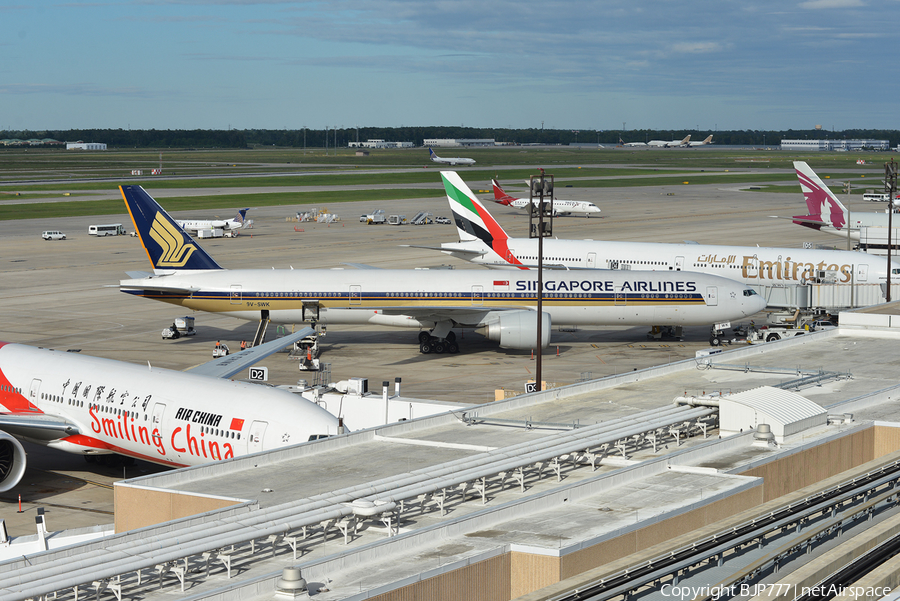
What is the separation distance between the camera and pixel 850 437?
102 ft

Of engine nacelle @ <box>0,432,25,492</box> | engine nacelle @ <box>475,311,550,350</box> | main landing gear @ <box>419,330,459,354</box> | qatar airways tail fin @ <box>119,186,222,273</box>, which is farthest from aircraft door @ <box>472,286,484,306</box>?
engine nacelle @ <box>0,432,25,492</box>

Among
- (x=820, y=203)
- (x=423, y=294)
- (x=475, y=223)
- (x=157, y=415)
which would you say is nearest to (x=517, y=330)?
(x=423, y=294)

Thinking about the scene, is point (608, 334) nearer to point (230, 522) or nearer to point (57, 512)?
point (57, 512)

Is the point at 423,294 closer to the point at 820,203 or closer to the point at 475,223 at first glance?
the point at 475,223

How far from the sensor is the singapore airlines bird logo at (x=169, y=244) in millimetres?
60250

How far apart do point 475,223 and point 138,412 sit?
147 ft

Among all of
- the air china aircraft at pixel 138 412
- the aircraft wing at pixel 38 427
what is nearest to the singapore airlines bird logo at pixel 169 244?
the air china aircraft at pixel 138 412

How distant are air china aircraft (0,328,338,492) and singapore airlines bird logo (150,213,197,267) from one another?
63.9ft

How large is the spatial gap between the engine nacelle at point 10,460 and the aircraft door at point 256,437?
339 inches

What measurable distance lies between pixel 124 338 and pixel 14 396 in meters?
23.5

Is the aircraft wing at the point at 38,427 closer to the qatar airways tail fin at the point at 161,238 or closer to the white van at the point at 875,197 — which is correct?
the qatar airways tail fin at the point at 161,238

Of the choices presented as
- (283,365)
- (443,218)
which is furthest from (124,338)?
(443,218)

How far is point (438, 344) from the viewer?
194ft

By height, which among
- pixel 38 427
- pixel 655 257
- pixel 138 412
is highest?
pixel 655 257
